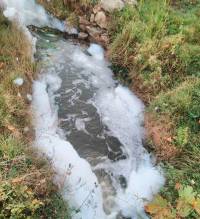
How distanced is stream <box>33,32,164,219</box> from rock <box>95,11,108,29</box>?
514 mm

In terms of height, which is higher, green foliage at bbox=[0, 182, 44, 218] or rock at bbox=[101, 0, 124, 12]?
rock at bbox=[101, 0, 124, 12]

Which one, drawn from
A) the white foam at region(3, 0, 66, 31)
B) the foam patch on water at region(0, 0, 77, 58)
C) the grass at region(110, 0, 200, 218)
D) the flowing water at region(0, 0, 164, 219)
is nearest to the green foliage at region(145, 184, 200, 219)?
the grass at region(110, 0, 200, 218)

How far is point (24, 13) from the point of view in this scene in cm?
845

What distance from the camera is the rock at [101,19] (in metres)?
7.91

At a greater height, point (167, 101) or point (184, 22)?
point (184, 22)

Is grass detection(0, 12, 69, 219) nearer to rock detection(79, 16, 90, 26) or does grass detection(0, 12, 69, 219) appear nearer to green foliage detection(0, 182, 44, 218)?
green foliage detection(0, 182, 44, 218)

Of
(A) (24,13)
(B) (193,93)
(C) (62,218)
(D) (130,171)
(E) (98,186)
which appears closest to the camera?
(C) (62,218)

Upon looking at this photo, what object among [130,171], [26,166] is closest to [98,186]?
[130,171]

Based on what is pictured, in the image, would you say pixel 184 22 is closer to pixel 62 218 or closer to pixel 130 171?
pixel 130 171

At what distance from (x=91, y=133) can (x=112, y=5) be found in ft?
10.8

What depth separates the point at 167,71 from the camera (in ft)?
21.9

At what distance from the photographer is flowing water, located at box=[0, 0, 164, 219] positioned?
4.97 meters

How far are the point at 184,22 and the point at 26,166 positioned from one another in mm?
4647

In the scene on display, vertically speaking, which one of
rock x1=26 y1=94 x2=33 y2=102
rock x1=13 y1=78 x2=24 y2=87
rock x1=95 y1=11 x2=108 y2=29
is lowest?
rock x1=26 y1=94 x2=33 y2=102
